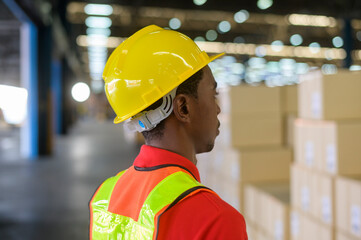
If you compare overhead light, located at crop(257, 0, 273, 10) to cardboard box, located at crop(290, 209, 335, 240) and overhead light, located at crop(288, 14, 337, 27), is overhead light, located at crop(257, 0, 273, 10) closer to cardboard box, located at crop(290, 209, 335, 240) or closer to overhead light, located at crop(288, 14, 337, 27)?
overhead light, located at crop(288, 14, 337, 27)

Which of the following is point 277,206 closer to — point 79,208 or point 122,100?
point 122,100

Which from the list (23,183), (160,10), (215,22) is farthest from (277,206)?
(215,22)

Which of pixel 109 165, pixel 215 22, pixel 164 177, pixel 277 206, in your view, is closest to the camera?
pixel 164 177

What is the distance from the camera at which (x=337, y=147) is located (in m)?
2.59

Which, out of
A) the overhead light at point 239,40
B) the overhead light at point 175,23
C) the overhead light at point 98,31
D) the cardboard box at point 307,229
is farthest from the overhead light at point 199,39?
the cardboard box at point 307,229

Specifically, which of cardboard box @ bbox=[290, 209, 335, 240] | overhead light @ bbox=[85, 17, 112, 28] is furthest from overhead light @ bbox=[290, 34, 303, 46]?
cardboard box @ bbox=[290, 209, 335, 240]

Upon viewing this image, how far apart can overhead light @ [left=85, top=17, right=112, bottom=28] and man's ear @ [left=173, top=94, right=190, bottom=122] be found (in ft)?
56.1

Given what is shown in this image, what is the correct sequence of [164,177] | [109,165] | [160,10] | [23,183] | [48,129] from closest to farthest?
1. [164,177]
2. [23,183]
3. [109,165]
4. [48,129]
5. [160,10]

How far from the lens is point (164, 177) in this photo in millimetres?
978

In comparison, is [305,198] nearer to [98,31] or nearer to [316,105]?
[316,105]

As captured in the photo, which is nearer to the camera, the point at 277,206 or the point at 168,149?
the point at 168,149

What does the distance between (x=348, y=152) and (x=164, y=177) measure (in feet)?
6.73

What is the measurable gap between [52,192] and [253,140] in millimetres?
4181

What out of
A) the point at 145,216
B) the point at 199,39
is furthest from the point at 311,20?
the point at 145,216
